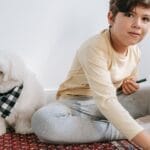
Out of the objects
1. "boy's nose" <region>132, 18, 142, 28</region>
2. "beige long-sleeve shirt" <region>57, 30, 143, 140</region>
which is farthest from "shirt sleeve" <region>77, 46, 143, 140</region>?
"boy's nose" <region>132, 18, 142, 28</region>

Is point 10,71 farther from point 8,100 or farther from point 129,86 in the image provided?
point 129,86

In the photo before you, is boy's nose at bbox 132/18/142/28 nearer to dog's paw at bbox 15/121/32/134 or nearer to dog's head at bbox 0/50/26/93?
dog's head at bbox 0/50/26/93

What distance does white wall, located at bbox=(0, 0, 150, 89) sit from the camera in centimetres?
133

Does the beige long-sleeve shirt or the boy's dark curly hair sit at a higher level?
the boy's dark curly hair

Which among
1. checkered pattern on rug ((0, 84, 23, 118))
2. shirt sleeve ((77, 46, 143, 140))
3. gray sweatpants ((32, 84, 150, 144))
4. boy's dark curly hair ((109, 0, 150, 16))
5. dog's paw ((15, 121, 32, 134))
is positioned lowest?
dog's paw ((15, 121, 32, 134))

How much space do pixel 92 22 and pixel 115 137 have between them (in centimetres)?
51

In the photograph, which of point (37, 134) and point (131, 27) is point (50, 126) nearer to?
point (37, 134)

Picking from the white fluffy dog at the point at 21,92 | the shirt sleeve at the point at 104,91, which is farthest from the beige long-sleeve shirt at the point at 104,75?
the white fluffy dog at the point at 21,92

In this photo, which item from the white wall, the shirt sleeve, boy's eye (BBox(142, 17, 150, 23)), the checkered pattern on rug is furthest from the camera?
the white wall

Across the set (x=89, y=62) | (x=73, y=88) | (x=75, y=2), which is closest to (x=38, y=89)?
(x=73, y=88)

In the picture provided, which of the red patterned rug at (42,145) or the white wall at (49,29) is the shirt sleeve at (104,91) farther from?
the white wall at (49,29)

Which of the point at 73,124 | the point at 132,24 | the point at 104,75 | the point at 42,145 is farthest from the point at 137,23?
the point at 42,145

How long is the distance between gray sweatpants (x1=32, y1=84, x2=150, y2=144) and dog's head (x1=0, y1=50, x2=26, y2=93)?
13 centimetres

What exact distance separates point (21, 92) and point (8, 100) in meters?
0.05
